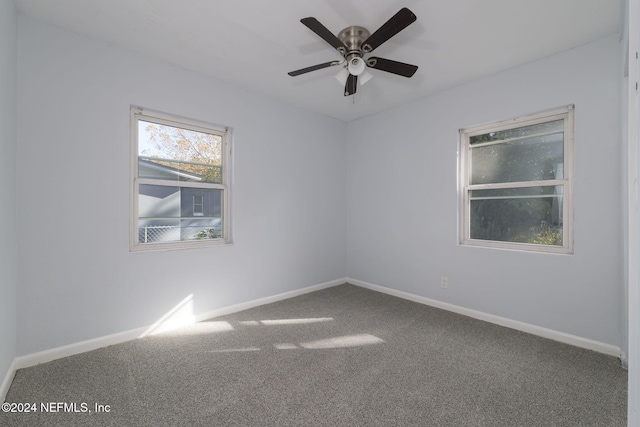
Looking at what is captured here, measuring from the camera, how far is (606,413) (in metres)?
1.70

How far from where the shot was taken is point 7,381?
1894mm

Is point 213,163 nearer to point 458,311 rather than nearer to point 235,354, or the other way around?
point 235,354

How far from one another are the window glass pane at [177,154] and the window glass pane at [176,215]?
14 cm

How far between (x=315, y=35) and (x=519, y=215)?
8.51 ft

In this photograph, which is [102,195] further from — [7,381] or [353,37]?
[353,37]

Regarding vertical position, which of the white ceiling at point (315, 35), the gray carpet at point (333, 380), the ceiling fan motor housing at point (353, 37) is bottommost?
the gray carpet at point (333, 380)

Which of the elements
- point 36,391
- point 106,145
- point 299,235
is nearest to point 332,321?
point 299,235

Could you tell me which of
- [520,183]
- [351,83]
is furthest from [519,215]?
[351,83]

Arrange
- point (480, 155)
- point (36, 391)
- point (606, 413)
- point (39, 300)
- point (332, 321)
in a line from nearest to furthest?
point (606, 413), point (36, 391), point (39, 300), point (332, 321), point (480, 155)

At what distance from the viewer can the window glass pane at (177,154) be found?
2.80 metres

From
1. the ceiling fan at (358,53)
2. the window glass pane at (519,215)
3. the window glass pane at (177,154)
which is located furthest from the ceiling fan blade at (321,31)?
the window glass pane at (519,215)

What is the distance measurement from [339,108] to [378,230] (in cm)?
178

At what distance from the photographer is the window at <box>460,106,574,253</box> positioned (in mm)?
2672

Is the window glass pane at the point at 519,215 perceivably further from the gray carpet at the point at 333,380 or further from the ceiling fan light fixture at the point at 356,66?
the ceiling fan light fixture at the point at 356,66
